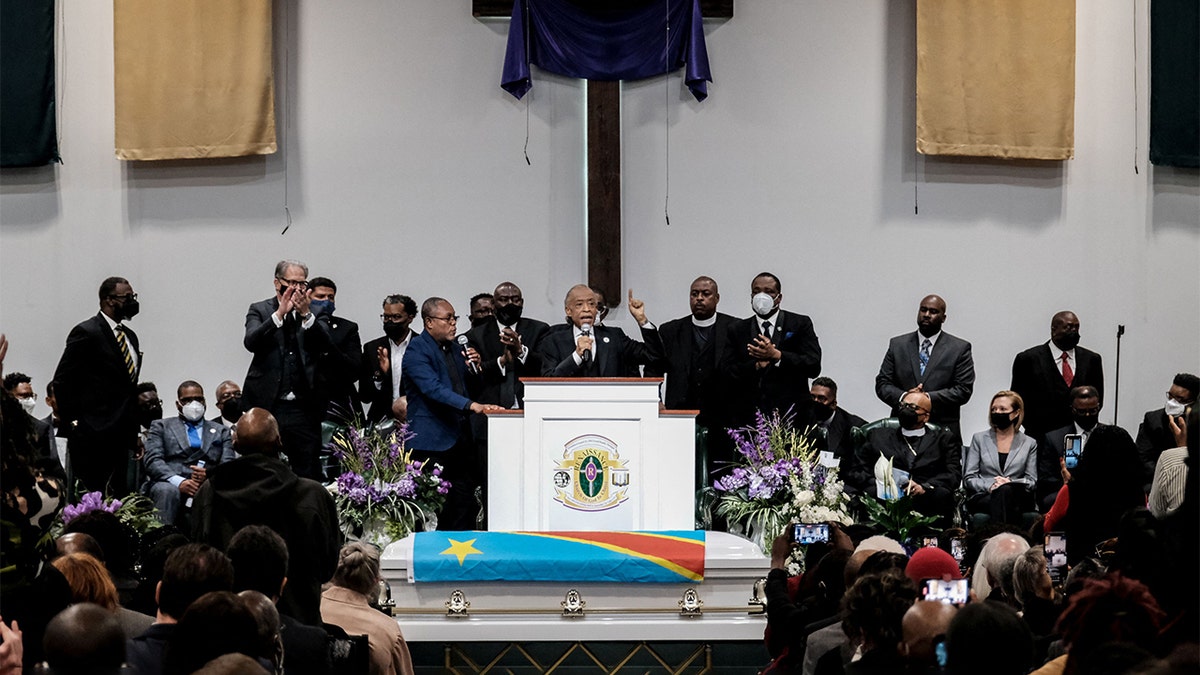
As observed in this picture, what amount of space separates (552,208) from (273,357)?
339 cm

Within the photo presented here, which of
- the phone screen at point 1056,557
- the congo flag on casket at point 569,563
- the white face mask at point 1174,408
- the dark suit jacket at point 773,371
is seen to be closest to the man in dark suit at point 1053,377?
the white face mask at point 1174,408

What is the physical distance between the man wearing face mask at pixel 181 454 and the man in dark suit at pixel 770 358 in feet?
9.88

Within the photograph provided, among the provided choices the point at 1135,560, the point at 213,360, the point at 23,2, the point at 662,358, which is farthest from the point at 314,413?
the point at 1135,560

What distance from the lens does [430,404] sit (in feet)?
27.7

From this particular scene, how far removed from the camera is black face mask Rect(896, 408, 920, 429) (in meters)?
A: 9.05

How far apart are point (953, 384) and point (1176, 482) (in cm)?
402

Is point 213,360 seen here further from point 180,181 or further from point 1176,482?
point 1176,482

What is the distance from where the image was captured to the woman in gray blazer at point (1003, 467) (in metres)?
8.99

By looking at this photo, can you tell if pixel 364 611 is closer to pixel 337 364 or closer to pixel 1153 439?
pixel 337 364

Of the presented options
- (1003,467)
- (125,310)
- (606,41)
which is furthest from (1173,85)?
(125,310)

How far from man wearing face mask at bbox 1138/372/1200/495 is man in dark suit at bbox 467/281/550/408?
3902 millimetres

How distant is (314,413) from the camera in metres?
8.90

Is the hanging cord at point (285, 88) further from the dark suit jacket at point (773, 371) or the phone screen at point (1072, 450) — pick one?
the phone screen at point (1072, 450)

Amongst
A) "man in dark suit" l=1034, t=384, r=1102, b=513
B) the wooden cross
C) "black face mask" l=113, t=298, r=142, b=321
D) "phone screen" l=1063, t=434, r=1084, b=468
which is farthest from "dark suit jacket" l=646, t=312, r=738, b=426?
"phone screen" l=1063, t=434, r=1084, b=468
